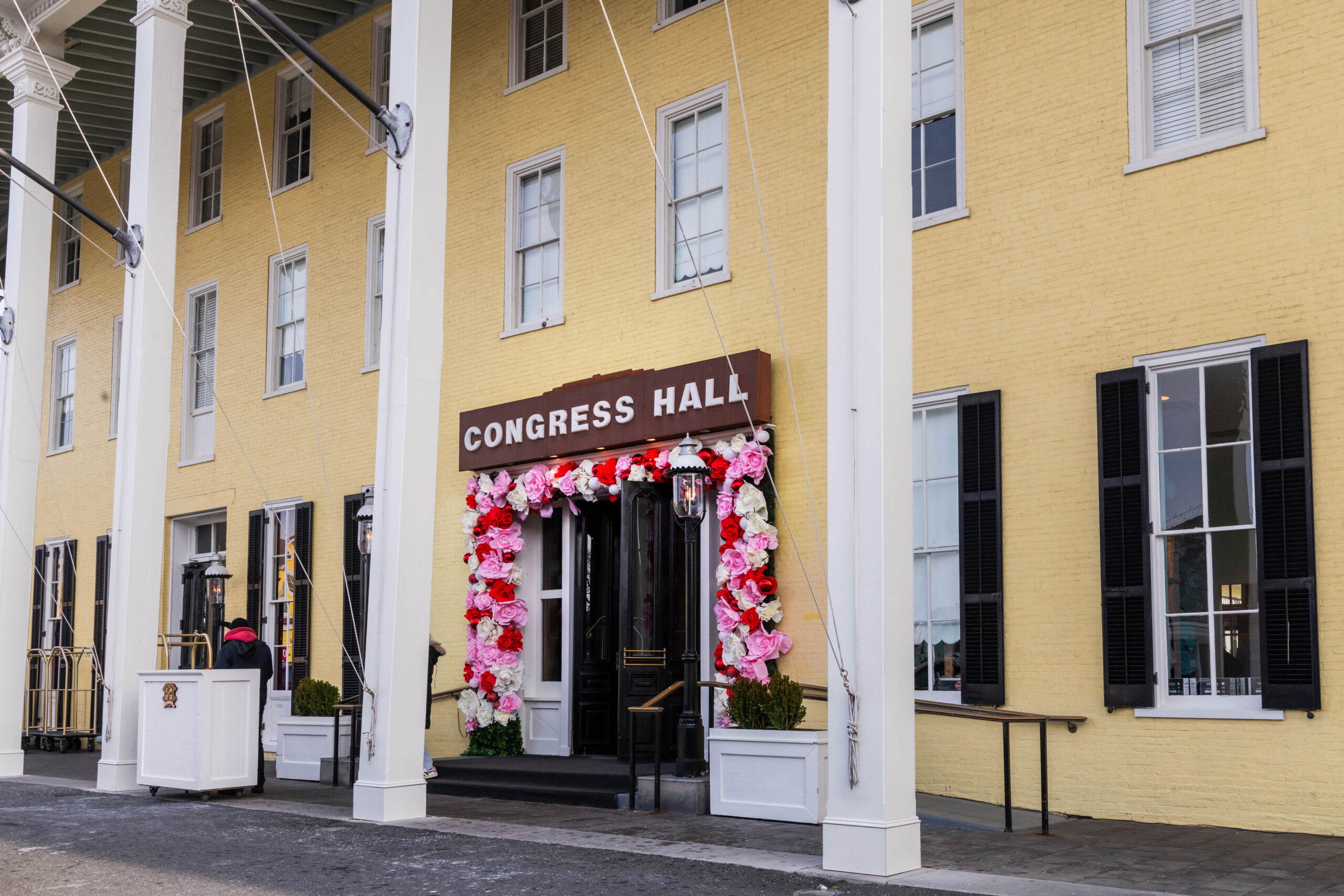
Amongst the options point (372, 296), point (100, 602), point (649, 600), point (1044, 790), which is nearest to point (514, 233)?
point (372, 296)

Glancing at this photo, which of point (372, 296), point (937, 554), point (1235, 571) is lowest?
point (1235, 571)

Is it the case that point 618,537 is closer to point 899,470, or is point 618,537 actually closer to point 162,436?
point 162,436

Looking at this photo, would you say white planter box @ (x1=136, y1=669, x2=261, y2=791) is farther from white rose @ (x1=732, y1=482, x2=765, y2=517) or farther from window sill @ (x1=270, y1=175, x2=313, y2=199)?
window sill @ (x1=270, y1=175, x2=313, y2=199)

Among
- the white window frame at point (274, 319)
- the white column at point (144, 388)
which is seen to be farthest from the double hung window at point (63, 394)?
the white column at point (144, 388)

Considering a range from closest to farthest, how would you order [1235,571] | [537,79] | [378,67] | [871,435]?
[871,435] < [1235,571] < [537,79] < [378,67]

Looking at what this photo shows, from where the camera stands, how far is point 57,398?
21.7m

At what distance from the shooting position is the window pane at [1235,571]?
8602 millimetres

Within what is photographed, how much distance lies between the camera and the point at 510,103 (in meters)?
14.3

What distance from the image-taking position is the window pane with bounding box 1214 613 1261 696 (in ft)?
28.0

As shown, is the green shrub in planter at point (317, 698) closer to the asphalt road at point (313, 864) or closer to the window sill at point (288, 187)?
the asphalt road at point (313, 864)

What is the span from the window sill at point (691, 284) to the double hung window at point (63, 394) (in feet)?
41.7

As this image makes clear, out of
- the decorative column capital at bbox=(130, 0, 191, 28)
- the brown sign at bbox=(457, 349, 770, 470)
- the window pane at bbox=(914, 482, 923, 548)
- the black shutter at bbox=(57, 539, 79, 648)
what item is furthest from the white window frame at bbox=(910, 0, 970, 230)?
the black shutter at bbox=(57, 539, 79, 648)

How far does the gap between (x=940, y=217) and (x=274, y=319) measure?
9.92 m

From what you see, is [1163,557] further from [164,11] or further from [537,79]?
[164,11]
